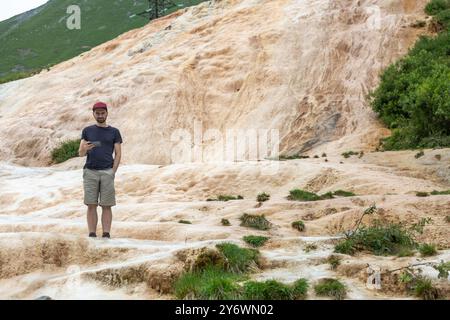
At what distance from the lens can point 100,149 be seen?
9.43m

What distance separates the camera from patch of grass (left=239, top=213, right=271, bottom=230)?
11.2 meters

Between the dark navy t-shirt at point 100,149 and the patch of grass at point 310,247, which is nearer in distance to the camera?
the patch of grass at point 310,247

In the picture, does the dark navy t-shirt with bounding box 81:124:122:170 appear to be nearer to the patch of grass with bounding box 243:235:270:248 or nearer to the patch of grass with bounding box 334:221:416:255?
the patch of grass with bounding box 243:235:270:248

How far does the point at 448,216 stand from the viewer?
10.4 meters

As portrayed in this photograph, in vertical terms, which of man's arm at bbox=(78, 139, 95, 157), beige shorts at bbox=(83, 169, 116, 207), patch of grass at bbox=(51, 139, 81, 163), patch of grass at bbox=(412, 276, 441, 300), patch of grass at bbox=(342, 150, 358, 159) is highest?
patch of grass at bbox=(51, 139, 81, 163)

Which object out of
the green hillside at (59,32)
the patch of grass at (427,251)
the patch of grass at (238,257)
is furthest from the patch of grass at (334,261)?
the green hillside at (59,32)

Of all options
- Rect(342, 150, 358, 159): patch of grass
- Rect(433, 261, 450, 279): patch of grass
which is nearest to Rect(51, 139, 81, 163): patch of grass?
Rect(342, 150, 358, 159): patch of grass

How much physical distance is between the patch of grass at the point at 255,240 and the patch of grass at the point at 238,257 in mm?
752

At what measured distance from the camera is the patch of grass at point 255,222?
1120 cm

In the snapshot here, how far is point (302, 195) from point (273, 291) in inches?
283

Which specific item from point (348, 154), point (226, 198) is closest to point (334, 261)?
point (226, 198)

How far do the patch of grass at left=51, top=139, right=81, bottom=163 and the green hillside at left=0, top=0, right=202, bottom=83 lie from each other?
7067 centimetres

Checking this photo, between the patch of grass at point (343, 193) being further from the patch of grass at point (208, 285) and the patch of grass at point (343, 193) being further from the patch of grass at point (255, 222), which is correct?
the patch of grass at point (208, 285)
